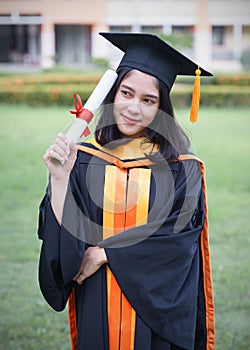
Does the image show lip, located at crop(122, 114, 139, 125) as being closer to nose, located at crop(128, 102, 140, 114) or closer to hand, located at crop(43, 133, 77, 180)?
Result: nose, located at crop(128, 102, 140, 114)

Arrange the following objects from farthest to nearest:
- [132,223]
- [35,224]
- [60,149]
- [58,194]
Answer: [35,224], [132,223], [58,194], [60,149]

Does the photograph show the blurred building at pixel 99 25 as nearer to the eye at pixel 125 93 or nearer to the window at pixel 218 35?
the window at pixel 218 35

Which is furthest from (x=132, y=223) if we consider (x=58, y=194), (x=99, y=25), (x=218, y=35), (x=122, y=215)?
(x=218, y=35)

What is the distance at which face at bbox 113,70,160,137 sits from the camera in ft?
6.81

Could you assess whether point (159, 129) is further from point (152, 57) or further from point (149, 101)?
point (152, 57)

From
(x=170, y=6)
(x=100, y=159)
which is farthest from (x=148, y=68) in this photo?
(x=170, y=6)

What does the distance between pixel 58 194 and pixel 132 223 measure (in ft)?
0.91

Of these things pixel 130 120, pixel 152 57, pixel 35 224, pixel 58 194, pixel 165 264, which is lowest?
pixel 35 224

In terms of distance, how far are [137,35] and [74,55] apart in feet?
32.0

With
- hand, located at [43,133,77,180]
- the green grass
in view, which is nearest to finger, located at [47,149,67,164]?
hand, located at [43,133,77,180]

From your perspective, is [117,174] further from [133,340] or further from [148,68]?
[133,340]

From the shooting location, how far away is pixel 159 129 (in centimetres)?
218

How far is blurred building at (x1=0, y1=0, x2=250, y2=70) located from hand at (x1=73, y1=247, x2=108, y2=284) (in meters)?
7.82

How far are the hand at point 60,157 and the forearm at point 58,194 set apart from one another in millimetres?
21
